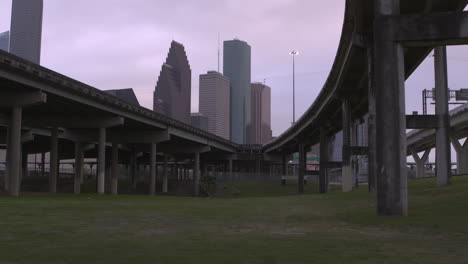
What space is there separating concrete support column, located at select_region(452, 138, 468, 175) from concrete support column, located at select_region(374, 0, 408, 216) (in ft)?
218

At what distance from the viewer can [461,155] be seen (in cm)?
7950

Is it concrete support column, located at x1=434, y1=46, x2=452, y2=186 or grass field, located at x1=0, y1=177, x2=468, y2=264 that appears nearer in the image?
grass field, located at x1=0, y1=177, x2=468, y2=264

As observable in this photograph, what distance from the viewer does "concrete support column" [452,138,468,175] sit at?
7906 centimetres

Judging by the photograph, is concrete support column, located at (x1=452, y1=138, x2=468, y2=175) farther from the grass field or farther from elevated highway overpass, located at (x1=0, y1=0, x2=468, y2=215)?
the grass field

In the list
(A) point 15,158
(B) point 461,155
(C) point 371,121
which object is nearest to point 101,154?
(A) point 15,158

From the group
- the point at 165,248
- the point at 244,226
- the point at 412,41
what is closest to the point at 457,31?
the point at 412,41

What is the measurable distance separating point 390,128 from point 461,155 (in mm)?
67753

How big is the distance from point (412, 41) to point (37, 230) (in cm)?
1462

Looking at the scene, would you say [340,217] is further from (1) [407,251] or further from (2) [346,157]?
(2) [346,157]

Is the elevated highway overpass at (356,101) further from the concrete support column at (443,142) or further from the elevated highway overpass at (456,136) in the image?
the elevated highway overpass at (456,136)

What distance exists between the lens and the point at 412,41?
19.0 m

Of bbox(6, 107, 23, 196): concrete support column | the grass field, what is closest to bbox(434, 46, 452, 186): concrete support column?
the grass field

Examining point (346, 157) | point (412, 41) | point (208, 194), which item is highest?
point (412, 41)

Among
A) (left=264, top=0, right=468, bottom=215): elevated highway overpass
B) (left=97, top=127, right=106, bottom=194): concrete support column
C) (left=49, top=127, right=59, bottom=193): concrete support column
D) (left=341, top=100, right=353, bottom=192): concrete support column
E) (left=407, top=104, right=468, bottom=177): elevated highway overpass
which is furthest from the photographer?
(left=407, top=104, right=468, bottom=177): elevated highway overpass
